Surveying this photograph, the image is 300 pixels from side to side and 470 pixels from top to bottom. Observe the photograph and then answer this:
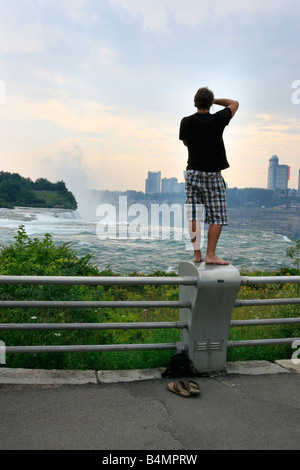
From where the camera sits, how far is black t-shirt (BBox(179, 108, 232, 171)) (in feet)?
13.3

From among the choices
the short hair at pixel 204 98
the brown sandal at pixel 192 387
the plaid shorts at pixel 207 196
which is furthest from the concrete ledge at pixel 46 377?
the short hair at pixel 204 98

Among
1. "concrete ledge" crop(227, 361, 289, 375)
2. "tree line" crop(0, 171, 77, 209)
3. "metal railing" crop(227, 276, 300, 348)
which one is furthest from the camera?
"tree line" crop(0, 171, 77, 209)

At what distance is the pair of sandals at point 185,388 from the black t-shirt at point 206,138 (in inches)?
73.3

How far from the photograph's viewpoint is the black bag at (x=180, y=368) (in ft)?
12.8

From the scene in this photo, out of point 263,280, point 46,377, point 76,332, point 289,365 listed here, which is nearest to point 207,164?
point 263,280

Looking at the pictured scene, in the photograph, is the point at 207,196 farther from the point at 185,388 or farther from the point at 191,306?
the point at 185,388

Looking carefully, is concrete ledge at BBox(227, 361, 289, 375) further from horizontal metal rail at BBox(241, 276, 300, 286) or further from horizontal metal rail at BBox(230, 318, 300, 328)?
horizontal metal rail at BBox(241, 276, 300, 286)

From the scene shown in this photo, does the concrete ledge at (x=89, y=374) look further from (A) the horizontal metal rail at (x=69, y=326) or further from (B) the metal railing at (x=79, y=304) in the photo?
(A) the horizontal metal rail at (x=69, y=326)

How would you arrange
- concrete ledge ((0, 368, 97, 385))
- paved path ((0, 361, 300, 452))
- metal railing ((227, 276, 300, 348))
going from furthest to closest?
metal railing ((227, 276, 300, 348)), concrete ledge ((0, 368, 97, 385)), paved path ((0, 361, 300, 452))

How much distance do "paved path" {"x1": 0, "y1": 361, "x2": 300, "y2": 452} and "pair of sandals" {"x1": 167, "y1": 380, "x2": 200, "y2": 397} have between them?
45 mm

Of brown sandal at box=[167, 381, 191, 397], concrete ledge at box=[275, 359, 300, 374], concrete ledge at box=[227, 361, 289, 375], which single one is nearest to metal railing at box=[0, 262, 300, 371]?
concrete ledge at box=[227, 361, 289, 375]

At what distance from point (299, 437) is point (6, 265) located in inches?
217
